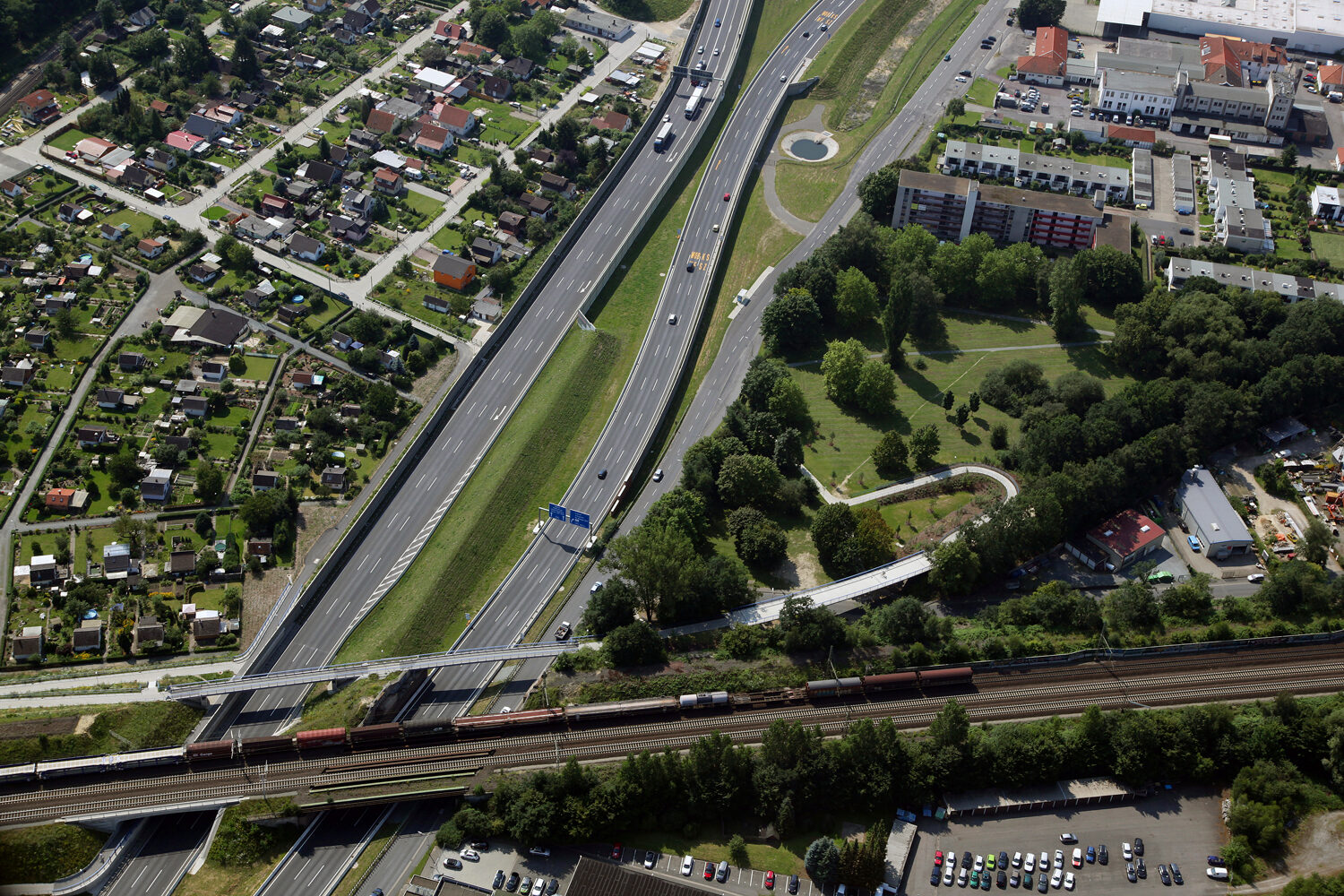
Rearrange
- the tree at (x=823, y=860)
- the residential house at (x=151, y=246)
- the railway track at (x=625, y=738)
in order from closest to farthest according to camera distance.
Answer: the tree at (x=823, y=860) < the railway track at (x=625, y=738) < the residential house at (x=151, y=246)

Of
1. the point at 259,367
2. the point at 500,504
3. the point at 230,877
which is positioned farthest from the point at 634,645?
the point at 259,367

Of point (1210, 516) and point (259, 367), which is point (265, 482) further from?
point (1210, 516)

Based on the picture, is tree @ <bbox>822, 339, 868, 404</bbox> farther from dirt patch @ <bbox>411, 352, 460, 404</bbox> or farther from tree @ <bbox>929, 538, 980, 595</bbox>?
dirt patch @ <bbox>411, 352, 460, 404</bbox>

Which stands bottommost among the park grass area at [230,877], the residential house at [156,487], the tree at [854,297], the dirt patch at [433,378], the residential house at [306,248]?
the park grass area at [230,877]

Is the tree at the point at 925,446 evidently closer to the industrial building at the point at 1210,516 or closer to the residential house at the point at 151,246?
the industrial building at the point at 1210,516

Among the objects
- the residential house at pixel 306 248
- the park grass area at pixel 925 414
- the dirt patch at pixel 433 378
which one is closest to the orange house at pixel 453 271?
the dirt patch at pixel 433 378

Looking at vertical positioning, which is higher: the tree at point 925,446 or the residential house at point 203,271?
the tree at point 925,446

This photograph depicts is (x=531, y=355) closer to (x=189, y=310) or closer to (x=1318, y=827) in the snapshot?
(x=189, y=310)
